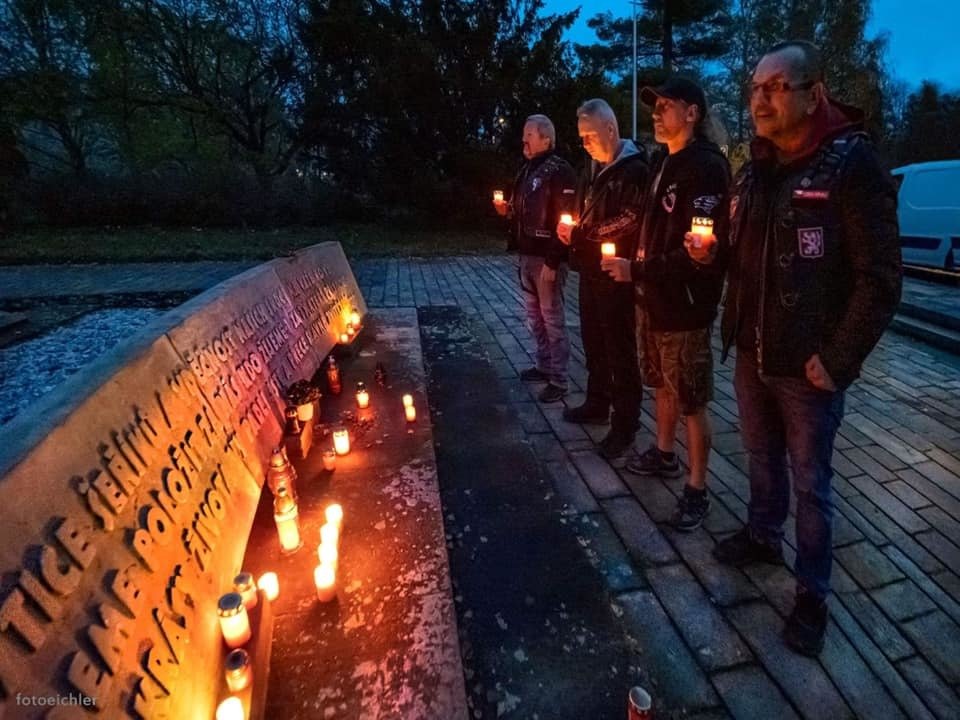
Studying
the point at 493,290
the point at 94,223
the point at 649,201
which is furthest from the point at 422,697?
the point at 94,223

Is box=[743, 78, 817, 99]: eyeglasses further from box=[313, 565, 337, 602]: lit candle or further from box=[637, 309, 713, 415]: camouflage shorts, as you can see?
box=[313, 565, 337, 602]: lit candle

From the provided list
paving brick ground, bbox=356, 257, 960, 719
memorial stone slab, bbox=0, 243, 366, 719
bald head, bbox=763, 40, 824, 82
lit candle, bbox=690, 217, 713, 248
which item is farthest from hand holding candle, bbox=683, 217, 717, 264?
memorial stone slab, bbox=0, 243, 366, 719

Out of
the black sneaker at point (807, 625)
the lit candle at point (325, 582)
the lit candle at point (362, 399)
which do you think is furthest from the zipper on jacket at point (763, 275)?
the lit candle at point (362, 399)

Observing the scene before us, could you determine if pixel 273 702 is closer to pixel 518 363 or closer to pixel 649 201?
pixel 649 201

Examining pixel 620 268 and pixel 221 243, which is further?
pixel 221 243

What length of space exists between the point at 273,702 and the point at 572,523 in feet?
5.44

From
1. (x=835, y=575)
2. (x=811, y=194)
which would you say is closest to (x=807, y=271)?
(x=811, y=194)

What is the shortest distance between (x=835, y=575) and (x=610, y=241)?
6.86ft

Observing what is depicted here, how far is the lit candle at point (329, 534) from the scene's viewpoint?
2510mm

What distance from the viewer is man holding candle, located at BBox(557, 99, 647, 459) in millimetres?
3260

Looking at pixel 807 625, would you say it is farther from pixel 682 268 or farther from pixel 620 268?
pixel 620 268

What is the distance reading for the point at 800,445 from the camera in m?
2.09

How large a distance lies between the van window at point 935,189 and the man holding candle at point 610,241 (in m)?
9.51

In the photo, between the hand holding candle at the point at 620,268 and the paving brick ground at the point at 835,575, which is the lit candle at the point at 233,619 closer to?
the paving brick ground at the point at 835,575
